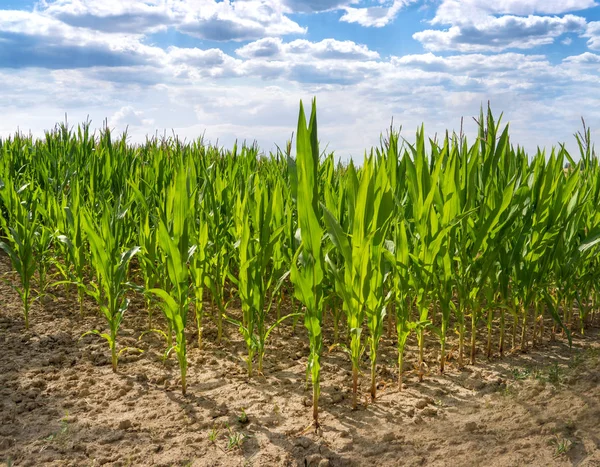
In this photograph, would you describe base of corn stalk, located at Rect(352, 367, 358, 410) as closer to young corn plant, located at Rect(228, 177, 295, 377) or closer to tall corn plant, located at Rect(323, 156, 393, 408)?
tall corn plant, located at Rect(323, 156, 393, 408)

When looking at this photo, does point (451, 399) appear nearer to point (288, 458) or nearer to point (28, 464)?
point (288, 458)

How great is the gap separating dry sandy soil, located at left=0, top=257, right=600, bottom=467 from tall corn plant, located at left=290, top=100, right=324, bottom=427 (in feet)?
0.73

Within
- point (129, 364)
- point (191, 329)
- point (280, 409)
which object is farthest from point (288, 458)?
point (191, 329)

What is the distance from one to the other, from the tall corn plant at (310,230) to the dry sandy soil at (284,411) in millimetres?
224

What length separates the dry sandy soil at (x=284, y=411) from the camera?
6.42ft

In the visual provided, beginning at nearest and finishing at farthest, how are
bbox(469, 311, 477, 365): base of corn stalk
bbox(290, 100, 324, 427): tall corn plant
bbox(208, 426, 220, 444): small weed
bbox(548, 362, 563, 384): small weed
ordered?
bbox(290, 100, 324, 427): tall corn plant < bbox(208, 426, 220, 444): small weed < bbox(548, 362, 563, 384): small weed < bbox(469, 311, 477, 365): base of corn stalk

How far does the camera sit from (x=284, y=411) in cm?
221

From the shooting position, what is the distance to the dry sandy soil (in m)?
1.96

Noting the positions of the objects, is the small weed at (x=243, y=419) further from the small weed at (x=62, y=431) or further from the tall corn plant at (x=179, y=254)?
the small weed at (x=62, y=431)

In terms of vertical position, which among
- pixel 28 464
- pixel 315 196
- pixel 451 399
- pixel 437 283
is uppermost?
pixel 315 196

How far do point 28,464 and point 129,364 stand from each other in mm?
759

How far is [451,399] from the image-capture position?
89.9 inches

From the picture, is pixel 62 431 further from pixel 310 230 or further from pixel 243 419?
pixel 310 230

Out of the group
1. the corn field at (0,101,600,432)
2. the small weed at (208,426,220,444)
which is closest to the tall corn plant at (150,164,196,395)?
the corn field at (0,101,600,432)
